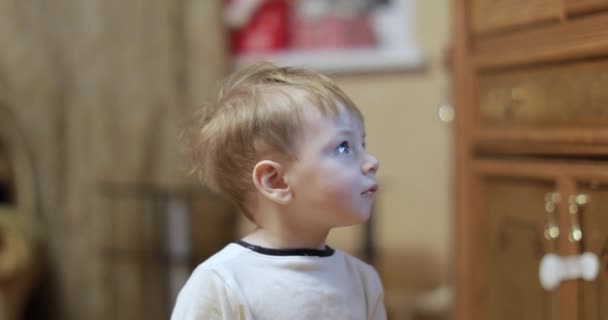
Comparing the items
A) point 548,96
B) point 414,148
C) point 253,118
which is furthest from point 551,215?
point 414,148

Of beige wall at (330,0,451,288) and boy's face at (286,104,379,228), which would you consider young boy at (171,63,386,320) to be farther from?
beige wall at (330,0,451,288)

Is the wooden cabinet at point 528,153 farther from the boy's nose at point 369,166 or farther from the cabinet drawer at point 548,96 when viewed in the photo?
the boy's nose at point 369,166

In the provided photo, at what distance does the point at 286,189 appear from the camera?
0.89 meters

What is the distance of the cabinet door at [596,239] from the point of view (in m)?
1.19

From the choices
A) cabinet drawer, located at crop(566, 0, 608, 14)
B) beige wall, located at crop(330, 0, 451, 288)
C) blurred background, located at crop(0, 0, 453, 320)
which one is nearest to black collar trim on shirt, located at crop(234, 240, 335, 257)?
cabinet drawer, located at crop(566, 0, 608, 14)

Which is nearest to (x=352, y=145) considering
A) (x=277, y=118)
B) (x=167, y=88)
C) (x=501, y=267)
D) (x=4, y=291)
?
(x=277, y=118)

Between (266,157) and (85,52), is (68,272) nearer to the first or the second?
(85,52)

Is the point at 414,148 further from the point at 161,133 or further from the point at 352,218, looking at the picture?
the point at 352,218

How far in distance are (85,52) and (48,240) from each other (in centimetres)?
58

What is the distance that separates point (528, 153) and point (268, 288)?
74 cm

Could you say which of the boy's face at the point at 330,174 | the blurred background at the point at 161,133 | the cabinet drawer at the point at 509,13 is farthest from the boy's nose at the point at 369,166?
the blurred background at the point at 161,133

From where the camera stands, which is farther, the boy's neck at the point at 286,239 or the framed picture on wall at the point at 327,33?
the framed picture on wall at the point at 327,33

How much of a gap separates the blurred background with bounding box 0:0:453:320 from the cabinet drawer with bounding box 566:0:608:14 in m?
0.85

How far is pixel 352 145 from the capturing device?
89 centimetres
